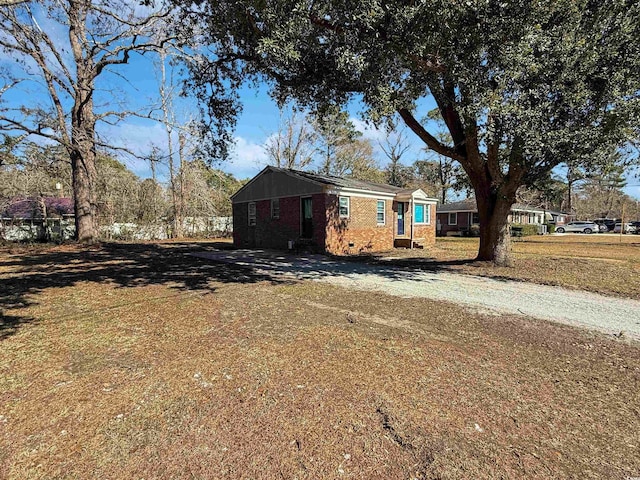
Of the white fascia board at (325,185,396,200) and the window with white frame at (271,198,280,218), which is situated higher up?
the white fascia board at (325,185,396,200)

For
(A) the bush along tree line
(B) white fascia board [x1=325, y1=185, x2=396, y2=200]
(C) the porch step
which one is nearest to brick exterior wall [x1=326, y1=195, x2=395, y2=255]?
(B) white fascia board [x1=325, y1=185, x2=396, y2=200]

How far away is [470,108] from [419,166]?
1532 inches

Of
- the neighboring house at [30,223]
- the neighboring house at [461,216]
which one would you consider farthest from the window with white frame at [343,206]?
the neighboring house at [461,216]

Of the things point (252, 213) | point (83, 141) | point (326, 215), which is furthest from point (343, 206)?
point (83, 141)

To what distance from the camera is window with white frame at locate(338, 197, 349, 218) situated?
14961 mm

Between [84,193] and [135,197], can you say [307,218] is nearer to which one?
[84,193]

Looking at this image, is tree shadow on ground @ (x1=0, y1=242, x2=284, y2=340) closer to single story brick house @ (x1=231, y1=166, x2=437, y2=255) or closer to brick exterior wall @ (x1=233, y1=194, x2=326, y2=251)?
brick exterior wall @ (x1=233, y1=194, x2=326, y2=251)

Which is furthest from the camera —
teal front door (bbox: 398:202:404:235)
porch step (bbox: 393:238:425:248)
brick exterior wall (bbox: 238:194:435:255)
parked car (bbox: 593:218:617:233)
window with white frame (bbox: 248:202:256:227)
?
parked car (bbox: 593:218:617:233)

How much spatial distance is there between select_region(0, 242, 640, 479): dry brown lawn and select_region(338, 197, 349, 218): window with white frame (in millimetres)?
9583

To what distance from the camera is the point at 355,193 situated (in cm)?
1555

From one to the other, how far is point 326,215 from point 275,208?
3668mm

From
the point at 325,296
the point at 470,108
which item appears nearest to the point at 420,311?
the point at 325,296

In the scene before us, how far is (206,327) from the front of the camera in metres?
4.81

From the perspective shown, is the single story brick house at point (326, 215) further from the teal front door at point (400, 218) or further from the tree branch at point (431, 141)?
the tree branch at point (431, 141)
